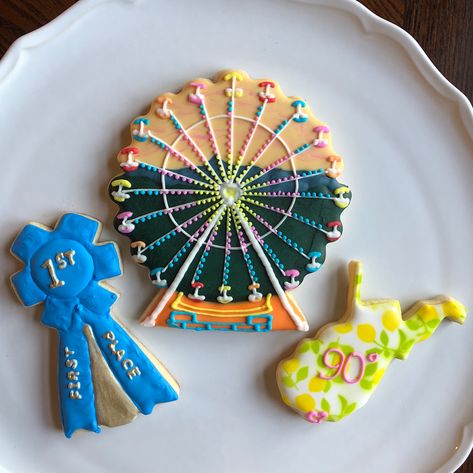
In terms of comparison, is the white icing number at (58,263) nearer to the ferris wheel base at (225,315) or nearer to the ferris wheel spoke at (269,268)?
the ferris wheel base at (225,315)

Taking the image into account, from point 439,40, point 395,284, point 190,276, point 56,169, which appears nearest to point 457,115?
point 439,40

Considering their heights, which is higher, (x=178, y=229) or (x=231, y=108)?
(x=231, y=108)

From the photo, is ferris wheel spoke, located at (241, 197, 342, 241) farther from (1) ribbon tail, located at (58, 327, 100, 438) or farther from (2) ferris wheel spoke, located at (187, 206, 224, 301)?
(1) ribbon tail, located at (58, 327, 100, 438)

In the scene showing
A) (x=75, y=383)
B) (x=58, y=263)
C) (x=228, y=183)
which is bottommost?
(x=75, y=383)

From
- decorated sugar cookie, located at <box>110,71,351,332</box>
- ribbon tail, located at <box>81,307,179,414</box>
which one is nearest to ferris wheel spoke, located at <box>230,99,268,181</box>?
decorated sugar cookie, located at <box>110,71,351,332</box>

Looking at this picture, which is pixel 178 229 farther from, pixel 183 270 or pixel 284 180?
pixel 284 180

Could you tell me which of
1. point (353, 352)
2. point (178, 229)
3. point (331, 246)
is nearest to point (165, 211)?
point (178, 229)
